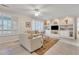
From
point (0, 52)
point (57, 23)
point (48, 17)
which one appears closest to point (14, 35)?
point (0, 52)

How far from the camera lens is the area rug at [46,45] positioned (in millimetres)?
2629

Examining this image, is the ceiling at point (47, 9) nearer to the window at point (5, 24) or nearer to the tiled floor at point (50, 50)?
the window at point (5, 24)

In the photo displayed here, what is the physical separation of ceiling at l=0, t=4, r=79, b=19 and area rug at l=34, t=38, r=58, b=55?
75cm

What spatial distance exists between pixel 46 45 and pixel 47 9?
1078mm

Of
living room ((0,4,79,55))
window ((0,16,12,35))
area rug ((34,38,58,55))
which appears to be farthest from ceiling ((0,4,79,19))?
area rug ((34,38,58,55))

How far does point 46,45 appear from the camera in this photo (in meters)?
2.79

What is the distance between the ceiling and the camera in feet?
8.26

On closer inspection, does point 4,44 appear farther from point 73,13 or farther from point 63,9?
point 73,13

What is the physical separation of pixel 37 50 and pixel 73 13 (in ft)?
4.82

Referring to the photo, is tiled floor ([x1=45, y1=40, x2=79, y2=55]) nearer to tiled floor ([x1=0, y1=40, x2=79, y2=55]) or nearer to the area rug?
tiled floor ([x1=0, y1=40, x2=79, y2=55])

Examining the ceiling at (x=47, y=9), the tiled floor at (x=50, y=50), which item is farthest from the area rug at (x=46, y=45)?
the ceiling at (x=47, y=9)

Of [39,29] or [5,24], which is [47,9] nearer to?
[39,29]

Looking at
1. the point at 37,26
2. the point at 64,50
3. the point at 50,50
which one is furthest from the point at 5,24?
the point at 64,50

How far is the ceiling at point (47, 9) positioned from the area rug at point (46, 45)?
0.75 meters
